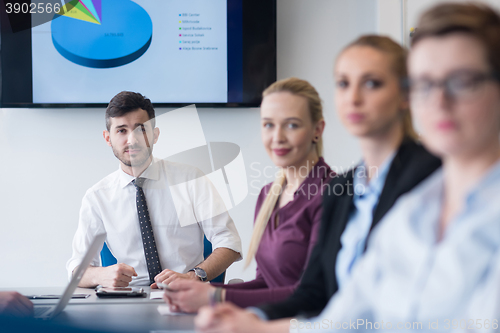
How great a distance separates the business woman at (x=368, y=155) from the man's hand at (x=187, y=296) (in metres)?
0.31

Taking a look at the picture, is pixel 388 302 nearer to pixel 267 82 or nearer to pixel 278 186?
pixel 278 186

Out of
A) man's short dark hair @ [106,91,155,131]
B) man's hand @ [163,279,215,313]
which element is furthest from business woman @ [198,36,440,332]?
man's short dark hair @ [106,91,155,131]

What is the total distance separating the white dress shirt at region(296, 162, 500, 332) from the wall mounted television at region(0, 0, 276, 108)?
1984 mm

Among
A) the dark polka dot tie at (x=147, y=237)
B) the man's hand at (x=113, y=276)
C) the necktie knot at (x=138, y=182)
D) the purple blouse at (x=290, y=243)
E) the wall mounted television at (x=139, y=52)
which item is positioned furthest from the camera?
the wall mounted television at (x=139, y=52)

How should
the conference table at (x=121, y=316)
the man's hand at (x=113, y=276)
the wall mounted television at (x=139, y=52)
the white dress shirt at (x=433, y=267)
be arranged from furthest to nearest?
the wall mounted television at (x=139, y=52) < the man's hand at (x=113, y=276) < the conference table at (x=121, y=316) < the white dress shirt at (x=433, y=267)

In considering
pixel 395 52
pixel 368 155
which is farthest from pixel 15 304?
pixel 395 52

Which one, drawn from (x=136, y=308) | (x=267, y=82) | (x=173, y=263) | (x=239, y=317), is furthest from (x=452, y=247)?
(x=267, y=82)

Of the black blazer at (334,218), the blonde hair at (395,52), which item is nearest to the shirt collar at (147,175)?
the black blazer at (334,218)

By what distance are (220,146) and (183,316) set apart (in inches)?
62.5

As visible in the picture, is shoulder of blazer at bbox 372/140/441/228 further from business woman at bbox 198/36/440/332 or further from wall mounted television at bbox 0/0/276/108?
wall mounted television at bbox 0/0/276/108

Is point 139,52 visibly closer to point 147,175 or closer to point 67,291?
point 147,175

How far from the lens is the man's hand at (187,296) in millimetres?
1147

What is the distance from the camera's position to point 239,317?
0.73 metres

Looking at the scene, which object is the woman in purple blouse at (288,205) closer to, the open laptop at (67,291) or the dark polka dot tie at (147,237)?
the open laptop at (67,291)
